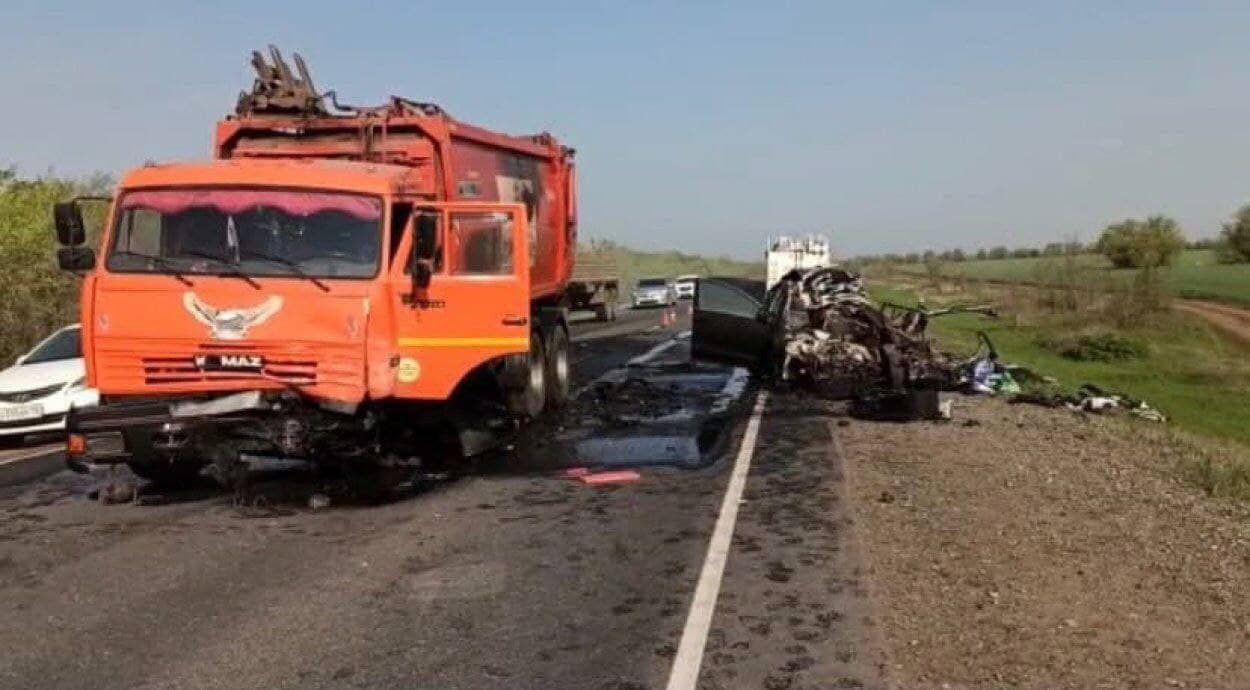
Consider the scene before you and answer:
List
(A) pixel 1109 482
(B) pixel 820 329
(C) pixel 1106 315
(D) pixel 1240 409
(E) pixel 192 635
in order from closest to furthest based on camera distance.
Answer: (E) pixel 192 635 → (A) pixel 1109 482 → (B) pixel 820 329 → (D) pixel 1240 409 → (C) pixel 1106 315

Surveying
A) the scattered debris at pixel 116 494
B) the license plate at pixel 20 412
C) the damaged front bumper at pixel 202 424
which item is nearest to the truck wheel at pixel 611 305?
the license plate at pixel 20 412

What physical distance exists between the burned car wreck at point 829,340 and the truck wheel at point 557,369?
2.89 meters

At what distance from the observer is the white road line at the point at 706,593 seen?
17.0 ft

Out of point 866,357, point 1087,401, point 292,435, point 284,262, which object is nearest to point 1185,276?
point 1087,401

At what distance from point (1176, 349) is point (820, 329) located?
99.8 feet

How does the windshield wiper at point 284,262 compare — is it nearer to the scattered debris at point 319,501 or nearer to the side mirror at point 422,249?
the side mirror at point 422,249

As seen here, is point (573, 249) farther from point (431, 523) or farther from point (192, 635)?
point (192, 635)

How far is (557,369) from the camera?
15.2 m

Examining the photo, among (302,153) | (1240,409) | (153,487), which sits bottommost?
(1240,409)

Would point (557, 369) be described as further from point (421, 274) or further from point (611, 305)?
point (611, 305)

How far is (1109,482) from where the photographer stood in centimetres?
997

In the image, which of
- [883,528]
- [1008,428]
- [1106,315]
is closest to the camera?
[883,528]

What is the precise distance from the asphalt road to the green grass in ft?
51.0

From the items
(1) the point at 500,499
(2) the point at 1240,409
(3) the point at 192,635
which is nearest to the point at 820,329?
(1) the point at 500,499
